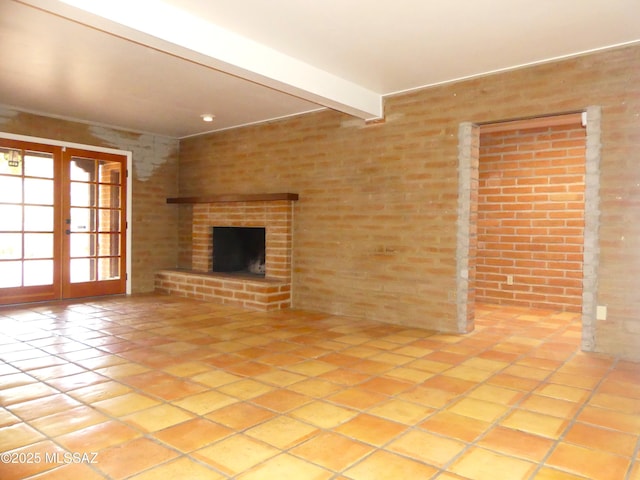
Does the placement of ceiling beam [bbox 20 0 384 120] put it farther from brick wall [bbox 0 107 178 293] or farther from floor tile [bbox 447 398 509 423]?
brick wall [bbox 0 107 178 293]

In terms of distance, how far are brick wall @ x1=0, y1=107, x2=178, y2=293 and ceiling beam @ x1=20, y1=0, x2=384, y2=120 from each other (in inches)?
148

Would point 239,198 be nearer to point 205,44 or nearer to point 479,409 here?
point 205,44

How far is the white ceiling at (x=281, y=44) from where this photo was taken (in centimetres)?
302

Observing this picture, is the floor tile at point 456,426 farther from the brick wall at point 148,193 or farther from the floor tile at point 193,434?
the brick wall at point 148,193

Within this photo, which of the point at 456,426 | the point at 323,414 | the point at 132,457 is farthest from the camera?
the point at 323,414

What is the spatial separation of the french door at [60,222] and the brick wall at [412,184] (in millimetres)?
1826

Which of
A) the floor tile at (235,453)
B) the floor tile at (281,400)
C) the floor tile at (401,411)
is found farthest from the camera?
the floor tile at (281,400)

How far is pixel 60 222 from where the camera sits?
618 centimetres

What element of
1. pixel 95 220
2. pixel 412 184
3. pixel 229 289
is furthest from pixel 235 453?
pixel 95 220

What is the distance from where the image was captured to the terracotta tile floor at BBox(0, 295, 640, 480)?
2.01 meters

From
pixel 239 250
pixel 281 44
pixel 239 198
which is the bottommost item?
pixel 239 250

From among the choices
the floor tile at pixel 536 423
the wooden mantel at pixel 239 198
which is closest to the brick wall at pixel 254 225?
the wooden mantel at pixel 239 198

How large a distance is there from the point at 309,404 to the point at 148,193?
5481 millimetres

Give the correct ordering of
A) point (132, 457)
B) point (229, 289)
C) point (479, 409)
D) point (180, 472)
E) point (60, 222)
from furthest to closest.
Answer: point (60, 222)
point (229, 289)
point (479, 409)
point (132, 457)
point (180, 472)
